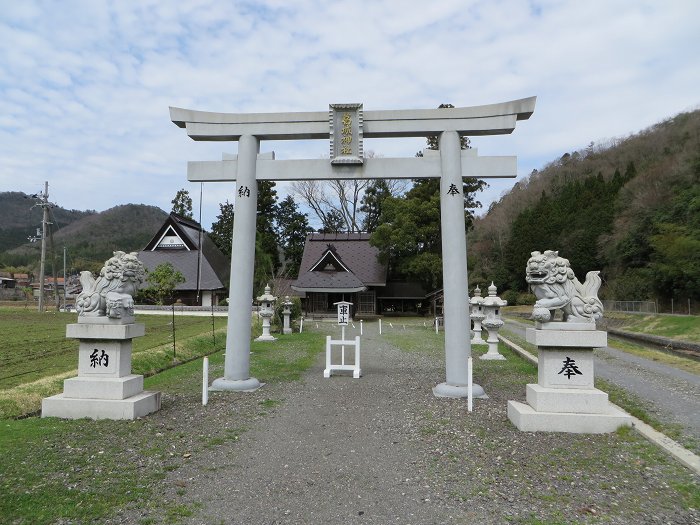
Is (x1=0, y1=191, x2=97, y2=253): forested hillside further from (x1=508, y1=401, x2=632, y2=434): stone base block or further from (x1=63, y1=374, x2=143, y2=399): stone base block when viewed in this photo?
(x1=508, y1=401, x2=632, y2=434): stone base block

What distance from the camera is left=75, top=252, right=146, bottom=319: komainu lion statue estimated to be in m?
6.70

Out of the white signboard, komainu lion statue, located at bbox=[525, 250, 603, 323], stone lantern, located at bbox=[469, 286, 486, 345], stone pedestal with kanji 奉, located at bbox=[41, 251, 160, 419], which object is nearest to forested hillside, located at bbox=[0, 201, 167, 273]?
the white signboard

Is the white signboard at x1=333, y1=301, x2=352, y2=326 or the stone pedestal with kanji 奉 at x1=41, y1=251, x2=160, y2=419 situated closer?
the stone pedestal with kanji 奉 at x1=41, y1=251, x2=160, y2=419

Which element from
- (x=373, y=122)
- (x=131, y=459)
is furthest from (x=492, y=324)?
(x=131, y=459)

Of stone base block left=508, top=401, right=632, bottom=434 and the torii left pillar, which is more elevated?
the torii left pillar

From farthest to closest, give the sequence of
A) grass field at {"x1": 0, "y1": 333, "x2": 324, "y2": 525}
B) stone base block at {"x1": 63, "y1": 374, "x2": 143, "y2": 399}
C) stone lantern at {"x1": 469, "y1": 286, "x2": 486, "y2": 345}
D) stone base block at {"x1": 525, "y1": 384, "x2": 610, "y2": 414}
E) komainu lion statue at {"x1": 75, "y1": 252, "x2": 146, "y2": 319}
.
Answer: stone lantern at {"x1": 469, "y1": 286, "x2": 486, "y2": 345} < komainu lion statue at {"x1": 75, "y1": 252, "x2": 146, "y2": 319} < stone base block at {"x1": 63, "y1": 374, "x2": 143, "y2": 399} < stone base block at {"x1": 525, "y1": 384, "x2": 610, "y2": 414} < grass field at {"x1": 0, "y1": 333, "x2": 324, "y2": 525}

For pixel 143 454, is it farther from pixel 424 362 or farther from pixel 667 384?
pixel 667 384

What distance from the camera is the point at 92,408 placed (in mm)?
6410

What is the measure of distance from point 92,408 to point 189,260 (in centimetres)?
3300

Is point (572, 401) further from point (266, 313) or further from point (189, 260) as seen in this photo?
point (189, 260)

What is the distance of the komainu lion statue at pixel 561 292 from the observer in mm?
6188

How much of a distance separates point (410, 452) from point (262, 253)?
103 ft

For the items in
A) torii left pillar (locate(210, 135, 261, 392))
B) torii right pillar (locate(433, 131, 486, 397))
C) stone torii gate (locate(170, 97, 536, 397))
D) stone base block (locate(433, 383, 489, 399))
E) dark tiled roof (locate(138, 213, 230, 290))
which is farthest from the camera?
dark tiled roof (locate(138, 213, 230, 290))

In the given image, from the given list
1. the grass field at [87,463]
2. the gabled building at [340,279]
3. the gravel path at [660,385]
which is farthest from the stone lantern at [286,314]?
the grass field at [87,463]
